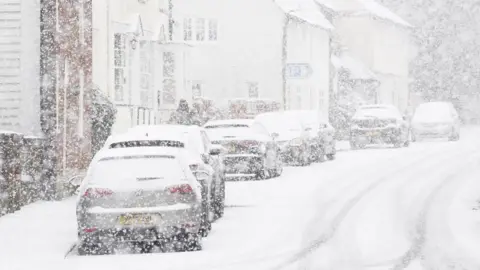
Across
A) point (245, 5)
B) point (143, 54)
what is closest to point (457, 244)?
point (143, 54)

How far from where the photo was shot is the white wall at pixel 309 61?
189 feet

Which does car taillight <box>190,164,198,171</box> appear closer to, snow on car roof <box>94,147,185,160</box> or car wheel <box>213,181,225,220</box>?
snow on car roof <box>94,147,185,160</box>

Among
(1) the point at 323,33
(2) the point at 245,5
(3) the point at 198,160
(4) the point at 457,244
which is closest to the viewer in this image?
(4) the point at 457,244

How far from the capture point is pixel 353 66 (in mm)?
69812

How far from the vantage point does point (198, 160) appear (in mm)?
16953

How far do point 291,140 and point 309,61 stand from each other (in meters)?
27.9

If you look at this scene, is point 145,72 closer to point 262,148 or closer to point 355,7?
point 262,148

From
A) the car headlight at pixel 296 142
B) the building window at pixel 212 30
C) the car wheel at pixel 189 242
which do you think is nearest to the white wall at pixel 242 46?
the building window at pixel 212 30

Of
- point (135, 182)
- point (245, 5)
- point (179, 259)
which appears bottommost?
point (179, 259)

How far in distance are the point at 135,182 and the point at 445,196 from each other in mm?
9897

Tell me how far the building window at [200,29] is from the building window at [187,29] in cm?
28

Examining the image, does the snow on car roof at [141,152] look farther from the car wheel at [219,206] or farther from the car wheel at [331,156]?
the car wheel at [331,156]

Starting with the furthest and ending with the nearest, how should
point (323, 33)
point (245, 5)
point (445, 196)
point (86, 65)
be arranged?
point (323, 33) → point (245, 5) → point (86, 65) → point (445, 196)

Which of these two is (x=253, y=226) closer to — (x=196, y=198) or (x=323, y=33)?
(x=196, y=198)
